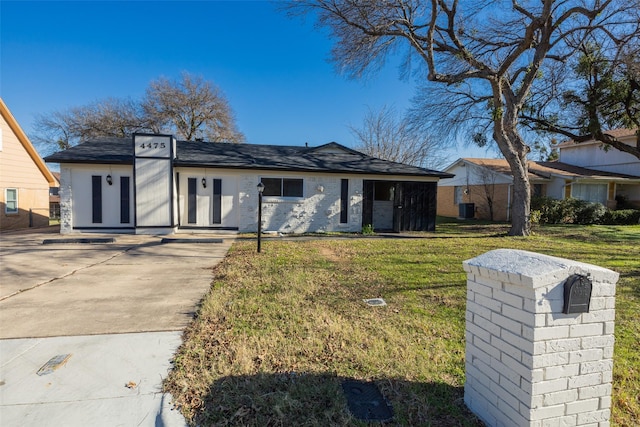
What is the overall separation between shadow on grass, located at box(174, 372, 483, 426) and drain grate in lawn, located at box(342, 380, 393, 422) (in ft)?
0.15

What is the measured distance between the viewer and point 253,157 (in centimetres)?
1319

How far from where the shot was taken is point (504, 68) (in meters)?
11.7

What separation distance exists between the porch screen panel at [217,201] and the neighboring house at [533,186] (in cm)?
1647

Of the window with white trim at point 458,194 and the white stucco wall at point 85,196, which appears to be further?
the window with white trim at point 458,194

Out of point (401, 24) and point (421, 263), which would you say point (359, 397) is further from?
point (401, 24)

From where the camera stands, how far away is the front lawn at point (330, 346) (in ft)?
7.43

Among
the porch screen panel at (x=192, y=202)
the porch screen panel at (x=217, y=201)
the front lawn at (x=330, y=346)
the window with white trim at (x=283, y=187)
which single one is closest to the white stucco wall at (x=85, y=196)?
the porch screen panel at (x=192, y=202)

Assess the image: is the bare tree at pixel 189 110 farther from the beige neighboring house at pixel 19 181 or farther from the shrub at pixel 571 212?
the shrub at pixel 571 212

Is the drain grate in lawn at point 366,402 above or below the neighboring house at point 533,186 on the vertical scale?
below

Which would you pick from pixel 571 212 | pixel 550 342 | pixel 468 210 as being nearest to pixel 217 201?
pixel 550 342

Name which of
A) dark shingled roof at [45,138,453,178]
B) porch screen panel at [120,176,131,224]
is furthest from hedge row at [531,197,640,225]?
porch screen panel at [120,176,131,224]

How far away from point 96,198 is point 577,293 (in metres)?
13.8

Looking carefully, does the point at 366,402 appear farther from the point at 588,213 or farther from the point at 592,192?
the point at 592,192

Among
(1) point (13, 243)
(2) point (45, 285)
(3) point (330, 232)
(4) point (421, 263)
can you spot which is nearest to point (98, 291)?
(2) point (45, 285)
